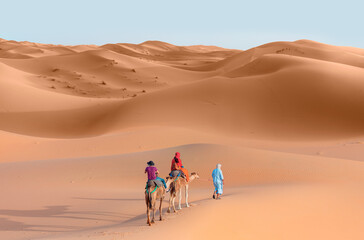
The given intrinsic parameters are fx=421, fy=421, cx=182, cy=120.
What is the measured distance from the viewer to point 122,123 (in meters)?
34.3

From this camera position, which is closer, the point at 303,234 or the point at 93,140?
the point at 303,234

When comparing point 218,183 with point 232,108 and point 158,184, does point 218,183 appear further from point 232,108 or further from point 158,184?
point 232,108

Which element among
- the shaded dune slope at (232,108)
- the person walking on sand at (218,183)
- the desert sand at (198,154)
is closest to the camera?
the desert sand at (198,154)

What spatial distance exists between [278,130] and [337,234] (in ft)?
72.1

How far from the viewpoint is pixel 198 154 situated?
59.6 feet

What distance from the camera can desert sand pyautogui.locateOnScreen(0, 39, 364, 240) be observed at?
9.62 m

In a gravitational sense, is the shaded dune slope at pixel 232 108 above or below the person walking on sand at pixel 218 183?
above

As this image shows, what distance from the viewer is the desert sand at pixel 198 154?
9625 millimetres

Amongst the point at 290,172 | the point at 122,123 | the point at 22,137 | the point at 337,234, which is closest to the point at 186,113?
the point at 122,123

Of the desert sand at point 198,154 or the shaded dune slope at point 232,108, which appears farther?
the shaded dune slope at point 232,108

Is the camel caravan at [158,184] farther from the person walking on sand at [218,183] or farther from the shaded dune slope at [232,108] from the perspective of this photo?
the shaded dune slope at [232,108]

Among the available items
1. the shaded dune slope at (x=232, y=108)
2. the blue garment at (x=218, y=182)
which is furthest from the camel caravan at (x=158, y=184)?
the shaded dune slope at (x=232, y=108)

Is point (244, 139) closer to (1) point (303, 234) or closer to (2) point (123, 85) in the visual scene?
(1) point (303, 234)

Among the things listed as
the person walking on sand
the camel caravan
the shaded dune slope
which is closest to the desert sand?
the shaded dune slope
